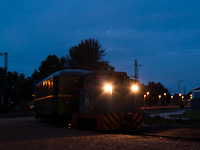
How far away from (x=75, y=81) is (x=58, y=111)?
1.93m

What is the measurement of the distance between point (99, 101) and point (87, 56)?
36178 mm

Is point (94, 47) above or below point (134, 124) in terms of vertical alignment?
above

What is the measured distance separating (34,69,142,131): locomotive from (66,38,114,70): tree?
32.7 m

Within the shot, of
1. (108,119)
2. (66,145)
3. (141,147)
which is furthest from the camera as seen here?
(108,119)

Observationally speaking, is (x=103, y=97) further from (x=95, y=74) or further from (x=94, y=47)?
(x=94, y=47)

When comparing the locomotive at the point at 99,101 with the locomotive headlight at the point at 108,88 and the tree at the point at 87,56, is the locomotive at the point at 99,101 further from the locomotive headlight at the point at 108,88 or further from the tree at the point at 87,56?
the tree at the point at 87,56

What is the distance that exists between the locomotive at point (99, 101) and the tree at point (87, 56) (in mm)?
32674

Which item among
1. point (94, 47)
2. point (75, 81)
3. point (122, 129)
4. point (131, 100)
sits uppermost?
point (94, 47)

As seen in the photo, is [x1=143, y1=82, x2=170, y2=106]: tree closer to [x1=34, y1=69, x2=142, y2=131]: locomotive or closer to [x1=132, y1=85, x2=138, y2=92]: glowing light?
[x1=34, y1=69, x2=142, y2=131]: locomotive

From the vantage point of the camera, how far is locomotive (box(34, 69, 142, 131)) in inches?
504

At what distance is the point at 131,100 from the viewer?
13.3 meters

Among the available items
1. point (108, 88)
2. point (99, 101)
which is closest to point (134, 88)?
point (108, 88)

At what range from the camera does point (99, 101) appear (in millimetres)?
13344

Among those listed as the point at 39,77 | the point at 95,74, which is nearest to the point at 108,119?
the point at 95,74
